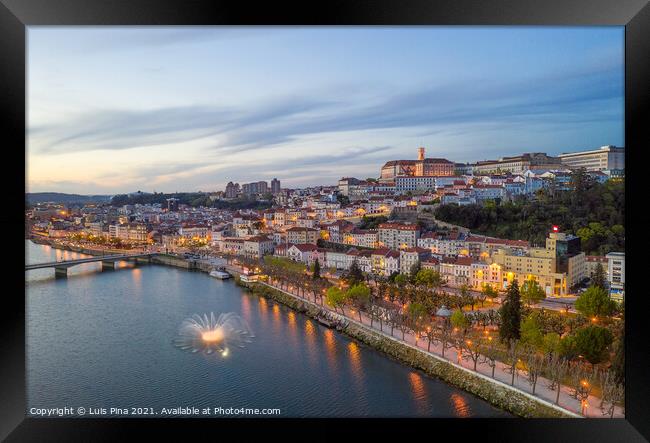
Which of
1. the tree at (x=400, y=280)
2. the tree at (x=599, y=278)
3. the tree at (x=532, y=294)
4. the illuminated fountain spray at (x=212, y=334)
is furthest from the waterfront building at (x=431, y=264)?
the illuminated fountain spray at (x=212, y=334)

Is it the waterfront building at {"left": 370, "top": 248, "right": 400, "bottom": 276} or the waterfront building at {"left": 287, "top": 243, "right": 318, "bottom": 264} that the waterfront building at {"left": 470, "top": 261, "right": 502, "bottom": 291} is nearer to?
the waterfront building at {"left": 370, "top": 248, "right": 400, "bottom": 276}

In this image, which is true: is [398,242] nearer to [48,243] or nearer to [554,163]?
[554,163]

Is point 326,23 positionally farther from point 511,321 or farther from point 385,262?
point 385,262

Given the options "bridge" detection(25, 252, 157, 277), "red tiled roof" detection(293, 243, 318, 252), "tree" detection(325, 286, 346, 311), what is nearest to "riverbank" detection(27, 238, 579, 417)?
"tree" detection(325, 286, 346, 311)

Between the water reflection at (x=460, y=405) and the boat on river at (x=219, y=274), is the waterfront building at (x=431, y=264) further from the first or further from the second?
the boat on river at (x=219, y=274)

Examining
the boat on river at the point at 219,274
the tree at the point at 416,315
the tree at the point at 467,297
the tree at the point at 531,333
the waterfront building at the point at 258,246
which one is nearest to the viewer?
the tree at the point at 531,333

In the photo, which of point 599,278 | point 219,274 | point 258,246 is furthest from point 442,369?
point 219,274
